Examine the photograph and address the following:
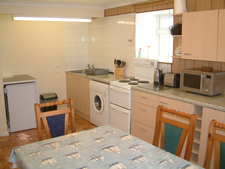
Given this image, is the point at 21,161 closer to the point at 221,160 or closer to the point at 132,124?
the point at 221,160

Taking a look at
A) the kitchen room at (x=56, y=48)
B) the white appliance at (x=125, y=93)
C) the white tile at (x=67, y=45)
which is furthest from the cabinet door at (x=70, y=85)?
the white appliance at (x=125, y=93)

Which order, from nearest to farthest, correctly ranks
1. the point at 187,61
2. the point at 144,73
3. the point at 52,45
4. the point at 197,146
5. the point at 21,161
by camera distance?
the point at 21,161 < the point at 197,146 < the point at 187,61 < the point at 144,73 < the point at 52,45

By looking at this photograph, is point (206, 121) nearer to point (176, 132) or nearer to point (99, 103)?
point (176, 132)

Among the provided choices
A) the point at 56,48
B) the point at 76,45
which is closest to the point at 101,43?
the point at 76,45

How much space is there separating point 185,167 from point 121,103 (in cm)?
220

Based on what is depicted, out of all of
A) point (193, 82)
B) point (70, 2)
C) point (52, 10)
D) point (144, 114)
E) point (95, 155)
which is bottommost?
point (144, 114)

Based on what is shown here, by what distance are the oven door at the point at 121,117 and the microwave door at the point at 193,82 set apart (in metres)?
0.99

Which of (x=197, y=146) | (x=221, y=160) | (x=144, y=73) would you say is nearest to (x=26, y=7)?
(x=144, y=73)

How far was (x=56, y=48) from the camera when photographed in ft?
17.1

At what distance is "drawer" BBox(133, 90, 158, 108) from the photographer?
313 cm

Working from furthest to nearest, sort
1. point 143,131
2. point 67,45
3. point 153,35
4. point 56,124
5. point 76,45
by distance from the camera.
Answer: point 76,45
point 67,45
point 153,35
point 143,131
point 56,124

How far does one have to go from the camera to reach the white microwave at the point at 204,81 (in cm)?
270

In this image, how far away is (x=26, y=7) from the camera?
13.4 ft

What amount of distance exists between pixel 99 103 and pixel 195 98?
208cm
